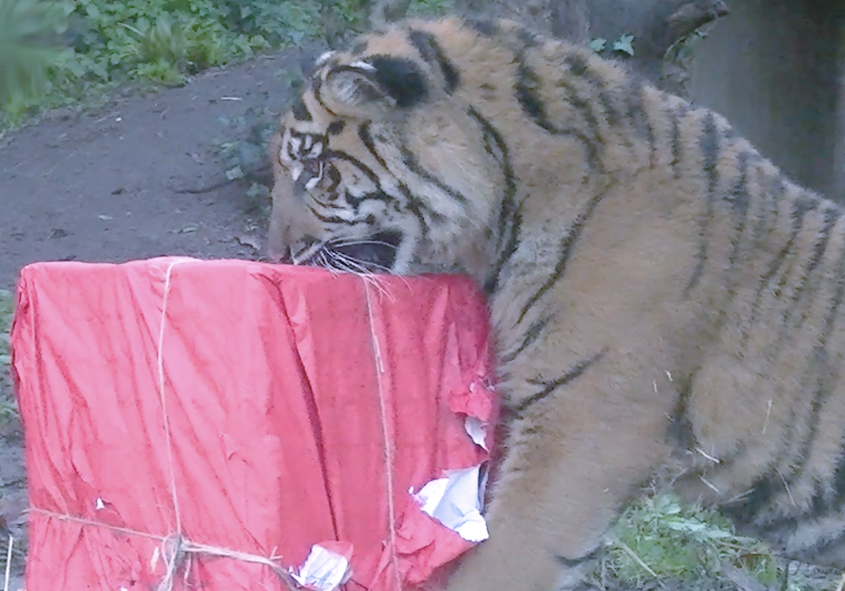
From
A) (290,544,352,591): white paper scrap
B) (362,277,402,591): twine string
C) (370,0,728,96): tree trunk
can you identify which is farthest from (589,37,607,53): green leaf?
(290,544,352,591): white paper scrap

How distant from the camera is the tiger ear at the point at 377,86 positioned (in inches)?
97.2

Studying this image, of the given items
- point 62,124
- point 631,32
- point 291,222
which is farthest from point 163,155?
point 291,222

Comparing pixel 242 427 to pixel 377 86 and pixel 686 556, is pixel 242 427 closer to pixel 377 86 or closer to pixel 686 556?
pixel 377 86

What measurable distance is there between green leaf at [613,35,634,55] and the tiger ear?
2.48m

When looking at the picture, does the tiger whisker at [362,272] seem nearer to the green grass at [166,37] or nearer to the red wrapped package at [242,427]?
the red wrapped package at [242,427]

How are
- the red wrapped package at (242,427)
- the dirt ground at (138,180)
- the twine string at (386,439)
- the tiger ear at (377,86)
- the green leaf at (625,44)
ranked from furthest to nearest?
the dirt ground at (138,180) < the green leaf at (625,44) < the tiger ear at (377,86) < the twine string at (386,439) < the red wrapped package at (242,427)

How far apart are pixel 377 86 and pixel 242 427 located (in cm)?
86

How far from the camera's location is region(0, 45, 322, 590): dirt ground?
6066mm

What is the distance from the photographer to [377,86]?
2.48 metres

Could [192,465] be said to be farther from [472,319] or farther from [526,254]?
[526,254]

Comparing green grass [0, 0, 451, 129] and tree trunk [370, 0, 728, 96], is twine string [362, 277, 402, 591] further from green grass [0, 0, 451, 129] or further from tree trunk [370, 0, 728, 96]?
green grass [0, 0, 451, 129]

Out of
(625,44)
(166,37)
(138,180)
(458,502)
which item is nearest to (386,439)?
(458,502)

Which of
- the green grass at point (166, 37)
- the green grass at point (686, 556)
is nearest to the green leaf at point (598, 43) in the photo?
the green grass at point (686, 556)

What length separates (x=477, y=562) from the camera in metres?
2.39
